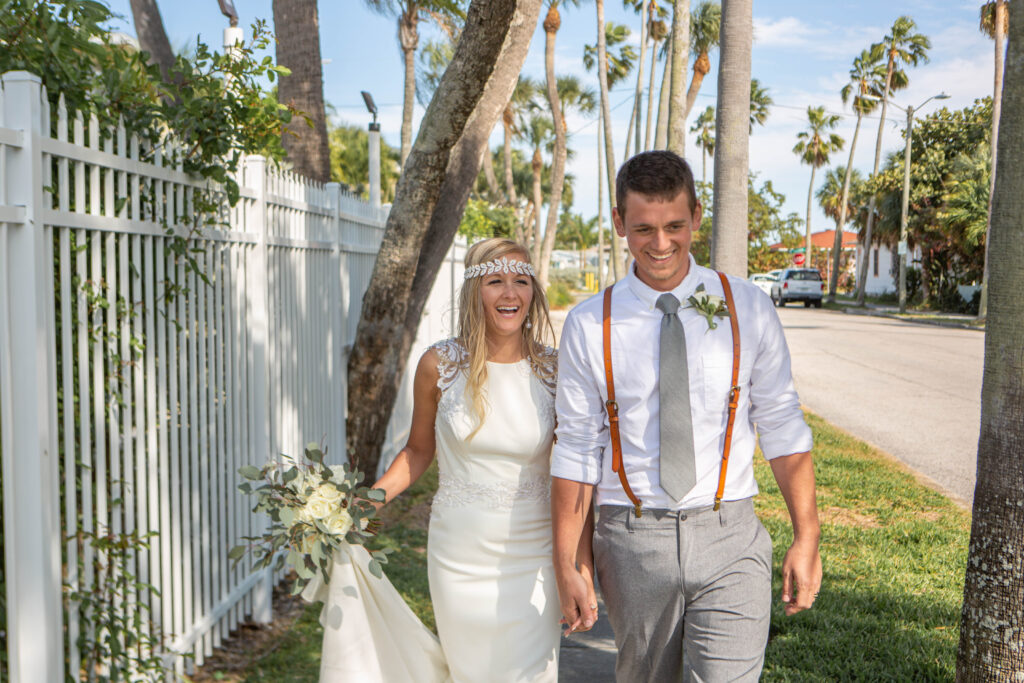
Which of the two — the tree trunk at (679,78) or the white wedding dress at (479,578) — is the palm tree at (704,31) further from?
the white wedding dress at (479,578)

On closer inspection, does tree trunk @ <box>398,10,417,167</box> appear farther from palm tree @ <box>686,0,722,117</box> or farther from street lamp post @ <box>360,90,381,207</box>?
street lamp post @ <box>360,90,381,207</box>

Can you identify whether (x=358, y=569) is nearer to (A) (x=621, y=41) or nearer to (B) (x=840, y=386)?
(B) (x=840, y=386)

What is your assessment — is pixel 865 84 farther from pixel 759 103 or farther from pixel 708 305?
pixel 708 305

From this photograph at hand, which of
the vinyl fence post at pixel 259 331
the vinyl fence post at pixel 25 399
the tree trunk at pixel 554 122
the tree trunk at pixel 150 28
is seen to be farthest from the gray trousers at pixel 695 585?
the tree trunk at pixel 554 122

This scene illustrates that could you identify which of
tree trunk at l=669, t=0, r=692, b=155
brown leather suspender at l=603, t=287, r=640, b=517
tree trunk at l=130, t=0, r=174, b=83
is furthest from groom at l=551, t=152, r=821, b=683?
tree trunk at l=669, t=0, r=692, b=155

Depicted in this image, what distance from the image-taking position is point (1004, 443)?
334 centimetres

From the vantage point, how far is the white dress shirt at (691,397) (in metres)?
2.71

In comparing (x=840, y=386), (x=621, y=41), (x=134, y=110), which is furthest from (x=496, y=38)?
(x=621, y=41)

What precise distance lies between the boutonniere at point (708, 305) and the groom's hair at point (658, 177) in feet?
0.92

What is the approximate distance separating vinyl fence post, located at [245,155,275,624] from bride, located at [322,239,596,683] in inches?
81.7

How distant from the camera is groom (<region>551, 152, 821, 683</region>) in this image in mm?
2666

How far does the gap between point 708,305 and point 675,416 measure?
341mm

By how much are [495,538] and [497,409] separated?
440 millimetres

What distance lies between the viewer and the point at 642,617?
2.78 metres
